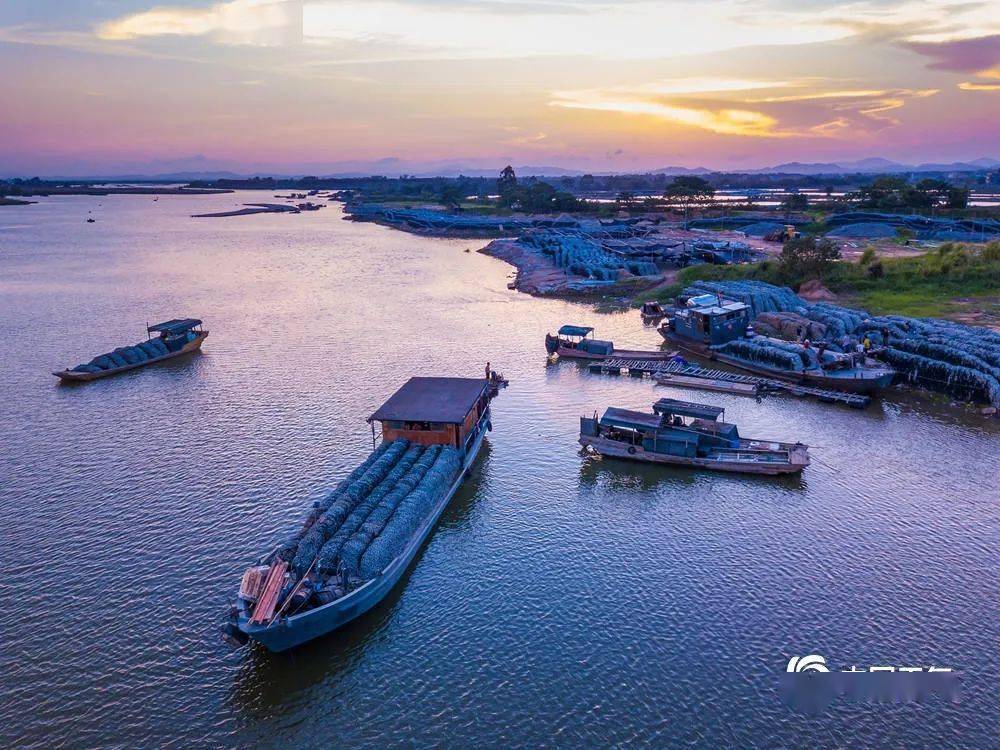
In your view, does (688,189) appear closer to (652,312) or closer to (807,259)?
(807,259)

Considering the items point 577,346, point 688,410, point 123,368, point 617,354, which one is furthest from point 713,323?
point 123,368

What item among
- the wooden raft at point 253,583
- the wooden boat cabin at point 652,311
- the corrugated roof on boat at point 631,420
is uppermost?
the wooden boat cabin at point 652,311

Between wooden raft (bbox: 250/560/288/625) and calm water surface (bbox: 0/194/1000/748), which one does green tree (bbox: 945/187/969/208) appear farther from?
wooden raft (bbox: 250/560/288/625)

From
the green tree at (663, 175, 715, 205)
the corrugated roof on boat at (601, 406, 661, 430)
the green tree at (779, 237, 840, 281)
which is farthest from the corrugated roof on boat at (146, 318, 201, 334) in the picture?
the green tree at (663, 175, 715, 205)

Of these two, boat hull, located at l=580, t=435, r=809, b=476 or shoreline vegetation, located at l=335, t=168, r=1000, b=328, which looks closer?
boat hull, located at l=580, t=435, r=809, b=476

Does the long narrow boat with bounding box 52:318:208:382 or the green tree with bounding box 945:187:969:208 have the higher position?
the green tree with bounding box 945:187:969:208

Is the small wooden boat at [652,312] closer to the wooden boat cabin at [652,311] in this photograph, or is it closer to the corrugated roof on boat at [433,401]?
the wooden boat cabin at [652,311]
